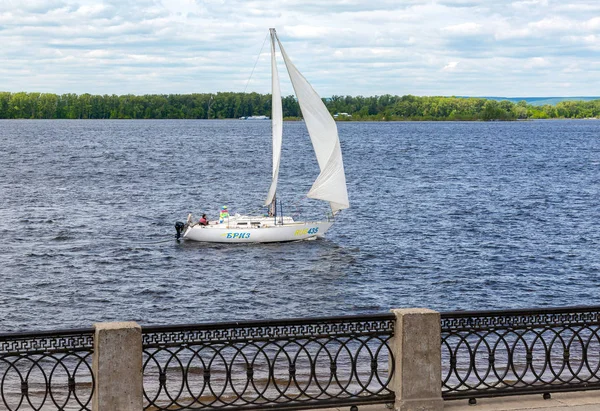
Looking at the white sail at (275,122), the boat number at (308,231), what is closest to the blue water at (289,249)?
the boat number at (308,231)

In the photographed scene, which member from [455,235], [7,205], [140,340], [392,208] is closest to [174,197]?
[7,205]

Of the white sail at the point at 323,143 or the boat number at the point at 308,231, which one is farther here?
the white sail at the point at 323,143

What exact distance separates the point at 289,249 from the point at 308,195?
3793 millimetres

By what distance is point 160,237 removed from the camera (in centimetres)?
4841

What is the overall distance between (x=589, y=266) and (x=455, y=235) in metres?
10.8

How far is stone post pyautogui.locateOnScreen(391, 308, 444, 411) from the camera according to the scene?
8.98 metres

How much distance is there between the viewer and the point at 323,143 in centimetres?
4809

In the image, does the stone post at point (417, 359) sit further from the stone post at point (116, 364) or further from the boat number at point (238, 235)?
the boat number at point (238, 235)

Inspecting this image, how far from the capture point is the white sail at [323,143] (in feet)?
156

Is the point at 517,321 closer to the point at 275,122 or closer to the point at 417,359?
the point at 417,359

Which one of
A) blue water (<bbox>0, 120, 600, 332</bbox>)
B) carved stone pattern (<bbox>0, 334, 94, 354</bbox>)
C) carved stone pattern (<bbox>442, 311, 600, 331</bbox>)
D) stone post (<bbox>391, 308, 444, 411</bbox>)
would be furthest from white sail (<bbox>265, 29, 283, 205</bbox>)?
carved stone pattern (<bbox>0, 334, 94, 354</bbox>)

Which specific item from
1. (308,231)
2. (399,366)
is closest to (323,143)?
(308,231)

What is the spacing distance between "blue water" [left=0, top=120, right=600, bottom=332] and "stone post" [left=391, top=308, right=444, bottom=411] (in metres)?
19.9

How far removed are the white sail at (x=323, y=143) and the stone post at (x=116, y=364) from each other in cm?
3942
